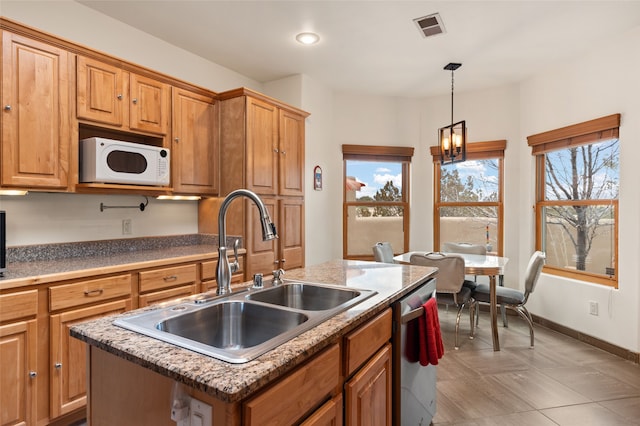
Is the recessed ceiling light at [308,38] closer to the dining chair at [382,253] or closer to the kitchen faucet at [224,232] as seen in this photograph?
the dining chair at [382,253]

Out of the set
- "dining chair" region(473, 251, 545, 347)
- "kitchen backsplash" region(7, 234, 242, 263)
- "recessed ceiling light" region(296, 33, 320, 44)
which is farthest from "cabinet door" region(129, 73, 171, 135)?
"dining chair" region(473, 251, 545, 347)

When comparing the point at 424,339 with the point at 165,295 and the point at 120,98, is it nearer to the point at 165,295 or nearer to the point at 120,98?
the point at 165,295

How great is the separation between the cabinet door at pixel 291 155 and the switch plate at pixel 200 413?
2856 mm

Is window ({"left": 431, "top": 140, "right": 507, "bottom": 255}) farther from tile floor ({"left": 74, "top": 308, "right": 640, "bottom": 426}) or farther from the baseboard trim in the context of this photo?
tile floor ({"left": 74, "top": 308, "right": 640, "bottom": 426})

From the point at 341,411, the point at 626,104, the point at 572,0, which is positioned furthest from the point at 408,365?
the point at 626,104

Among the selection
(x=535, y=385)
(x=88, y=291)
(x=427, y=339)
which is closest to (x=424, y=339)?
(x=427, y=339)

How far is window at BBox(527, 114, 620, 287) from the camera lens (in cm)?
338

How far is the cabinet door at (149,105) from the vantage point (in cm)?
272

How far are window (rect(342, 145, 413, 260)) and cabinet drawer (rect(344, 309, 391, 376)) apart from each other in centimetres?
326

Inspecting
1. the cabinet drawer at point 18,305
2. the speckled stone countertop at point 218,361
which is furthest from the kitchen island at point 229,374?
the cabinet drawer at point 18,305

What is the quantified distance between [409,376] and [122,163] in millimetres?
2306

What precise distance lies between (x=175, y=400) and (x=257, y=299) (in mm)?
689

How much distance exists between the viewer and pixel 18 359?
1.90 metres

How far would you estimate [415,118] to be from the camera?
4.94m
